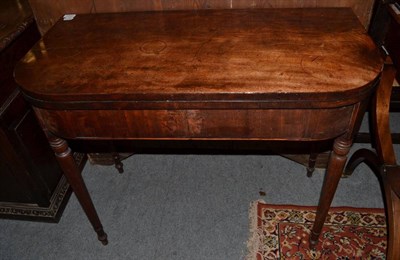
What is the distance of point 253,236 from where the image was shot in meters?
1.63

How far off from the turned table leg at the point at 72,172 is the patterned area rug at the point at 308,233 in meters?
0.72

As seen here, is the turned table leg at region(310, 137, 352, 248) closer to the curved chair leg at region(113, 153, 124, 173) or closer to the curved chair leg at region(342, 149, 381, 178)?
the curved chair leg at region(342, 149, 381, 178)

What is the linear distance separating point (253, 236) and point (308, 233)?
10.3 inches

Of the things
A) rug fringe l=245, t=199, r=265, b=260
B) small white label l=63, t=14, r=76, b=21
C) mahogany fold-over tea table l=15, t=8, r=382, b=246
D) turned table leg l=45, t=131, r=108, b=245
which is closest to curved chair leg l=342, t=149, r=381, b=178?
mahogany fold-over tea table l=15, t=8, r=382, b=246

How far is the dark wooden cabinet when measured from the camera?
1423mm

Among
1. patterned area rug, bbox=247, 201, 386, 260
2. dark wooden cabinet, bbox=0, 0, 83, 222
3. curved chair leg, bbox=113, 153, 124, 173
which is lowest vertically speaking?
patterned area rug, bbox=247, 201, 386, 260

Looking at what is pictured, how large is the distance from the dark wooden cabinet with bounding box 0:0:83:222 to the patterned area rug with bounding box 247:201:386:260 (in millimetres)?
1032

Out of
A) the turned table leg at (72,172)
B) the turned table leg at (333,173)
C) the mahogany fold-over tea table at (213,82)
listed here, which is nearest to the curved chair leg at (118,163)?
the turned table leg at (72,172)

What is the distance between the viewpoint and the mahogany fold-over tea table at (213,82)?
3.14 ft

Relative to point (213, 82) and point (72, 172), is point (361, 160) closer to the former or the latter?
point (213, 82)

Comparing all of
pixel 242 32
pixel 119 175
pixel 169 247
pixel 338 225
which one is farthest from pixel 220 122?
pixel 119 175

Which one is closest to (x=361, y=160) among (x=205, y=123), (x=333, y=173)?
(x=333, y=173)

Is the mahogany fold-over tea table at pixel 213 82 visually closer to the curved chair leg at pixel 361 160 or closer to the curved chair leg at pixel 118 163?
the curved chair leg at pixel 361 160

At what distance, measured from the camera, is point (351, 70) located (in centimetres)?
98
